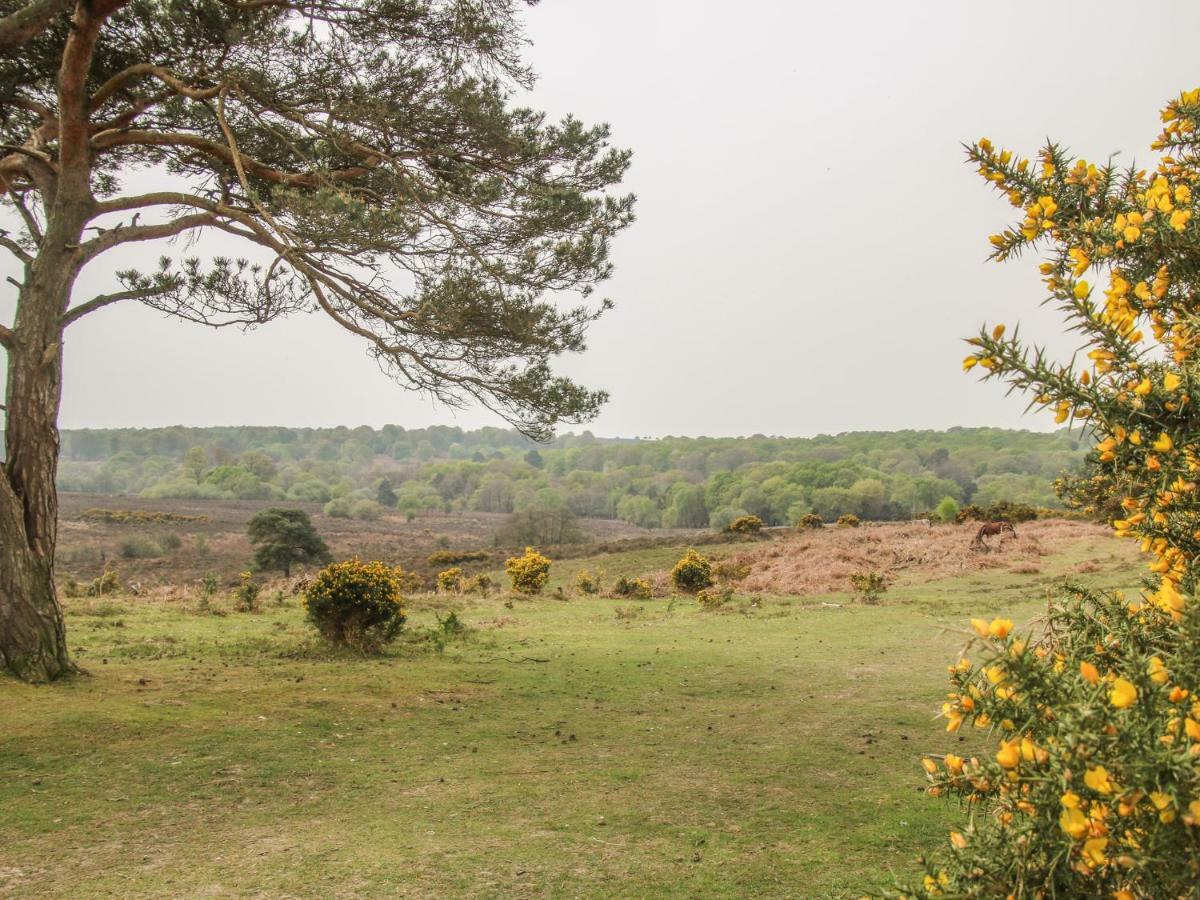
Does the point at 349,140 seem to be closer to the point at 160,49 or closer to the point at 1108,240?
the point at 160,49

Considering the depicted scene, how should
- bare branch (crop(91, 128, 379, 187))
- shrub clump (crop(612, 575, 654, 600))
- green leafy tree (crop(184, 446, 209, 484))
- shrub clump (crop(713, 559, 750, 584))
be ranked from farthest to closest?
green leafy tree (crop(184, 446, 209, 484)) < shrub clump (crop(713, 559, 750, 584)) < shrub clump (crop(612, 575, 654, 600)) < bare branch (crop(91, 128, 379, 187))

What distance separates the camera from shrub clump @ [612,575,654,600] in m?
18.5

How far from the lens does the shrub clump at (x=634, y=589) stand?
1846cm

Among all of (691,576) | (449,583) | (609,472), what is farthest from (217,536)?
(609,472)

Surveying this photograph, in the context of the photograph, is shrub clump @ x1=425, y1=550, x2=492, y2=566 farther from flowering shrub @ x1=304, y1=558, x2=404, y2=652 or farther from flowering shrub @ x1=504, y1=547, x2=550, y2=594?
flowering shrub @ x1=304, y1=558, x2=404, y2=652

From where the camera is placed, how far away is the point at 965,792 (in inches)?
80.8

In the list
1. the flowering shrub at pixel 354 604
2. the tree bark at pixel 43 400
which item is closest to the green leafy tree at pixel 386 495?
the flowering shrub at pixel 354 604

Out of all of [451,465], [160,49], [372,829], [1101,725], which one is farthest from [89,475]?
[1101,725]

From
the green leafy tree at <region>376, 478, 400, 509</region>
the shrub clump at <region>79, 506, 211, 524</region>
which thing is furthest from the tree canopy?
the green leafy tree at <region>376, 478, 400, 509</region>

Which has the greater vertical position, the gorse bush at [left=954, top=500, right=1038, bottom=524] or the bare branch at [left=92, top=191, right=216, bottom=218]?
the bare branch at [left=92, top=191, right=216, bottom=218]

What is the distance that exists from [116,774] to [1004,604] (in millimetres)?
13510

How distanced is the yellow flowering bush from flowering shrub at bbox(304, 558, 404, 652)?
28.1 feet

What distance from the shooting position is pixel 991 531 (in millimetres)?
22156

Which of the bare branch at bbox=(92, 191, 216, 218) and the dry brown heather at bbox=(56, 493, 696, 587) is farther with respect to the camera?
the dry brown heather at bbox=(56, 493, 696, 587)
